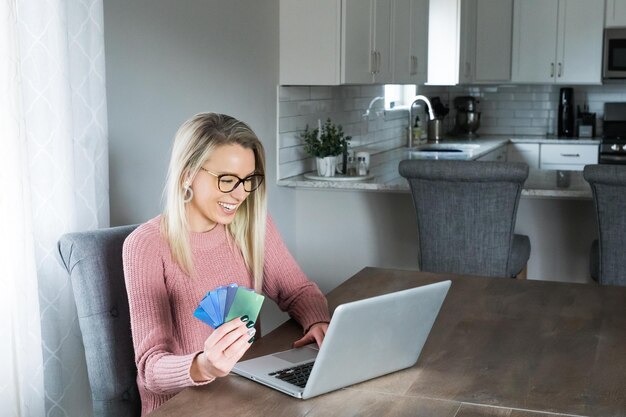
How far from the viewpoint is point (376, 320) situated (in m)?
1.63

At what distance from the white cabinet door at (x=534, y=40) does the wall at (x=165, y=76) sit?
3139 mm

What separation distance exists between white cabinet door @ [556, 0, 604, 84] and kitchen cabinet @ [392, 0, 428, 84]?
1709 mm

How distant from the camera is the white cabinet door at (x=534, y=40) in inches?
256

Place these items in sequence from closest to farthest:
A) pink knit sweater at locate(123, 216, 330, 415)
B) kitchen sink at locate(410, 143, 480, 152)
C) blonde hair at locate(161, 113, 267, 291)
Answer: pink knit sweater at locate(123, 216, 330, 415) < blonde hair at locate(161, 113, 267, 291) < kitchen sink at locate(410, 143, 480, 152)

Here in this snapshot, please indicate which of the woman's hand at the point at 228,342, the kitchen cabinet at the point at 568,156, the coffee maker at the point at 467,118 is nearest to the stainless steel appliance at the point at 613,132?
the kitchen cabinet at the point at 568,156

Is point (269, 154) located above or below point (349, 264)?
above

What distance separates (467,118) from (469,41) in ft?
3.18

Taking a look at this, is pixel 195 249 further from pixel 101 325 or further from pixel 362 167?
pixel 362 167

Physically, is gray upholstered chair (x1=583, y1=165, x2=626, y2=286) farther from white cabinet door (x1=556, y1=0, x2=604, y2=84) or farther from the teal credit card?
white cabinet door (x1=556, y1=0, x2=604, y2=84)

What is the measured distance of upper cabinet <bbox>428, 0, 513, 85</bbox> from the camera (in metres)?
5.77

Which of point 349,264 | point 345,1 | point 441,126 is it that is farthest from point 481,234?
point 441,126

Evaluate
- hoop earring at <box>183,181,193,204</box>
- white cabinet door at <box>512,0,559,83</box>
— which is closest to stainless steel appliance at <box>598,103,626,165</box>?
white cabinet door at <box>512,0,559,83</box>

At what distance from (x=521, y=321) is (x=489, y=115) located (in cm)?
525

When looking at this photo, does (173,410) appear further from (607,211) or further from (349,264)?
(349,264)
